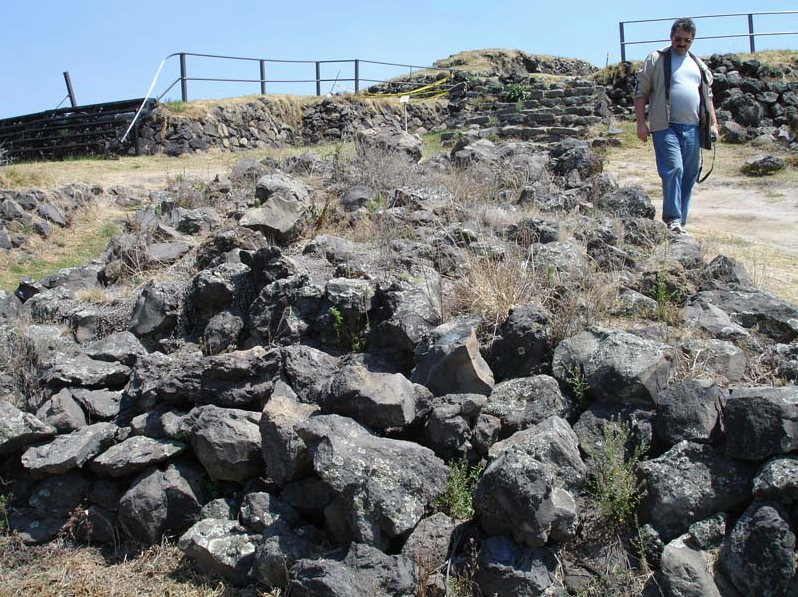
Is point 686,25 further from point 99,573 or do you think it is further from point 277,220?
point 99,573

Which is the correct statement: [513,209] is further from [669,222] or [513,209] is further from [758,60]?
[758,60]

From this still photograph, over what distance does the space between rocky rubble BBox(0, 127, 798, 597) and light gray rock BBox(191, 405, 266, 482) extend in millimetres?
15

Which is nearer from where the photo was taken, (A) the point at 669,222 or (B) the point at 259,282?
(B) the point at 259,282

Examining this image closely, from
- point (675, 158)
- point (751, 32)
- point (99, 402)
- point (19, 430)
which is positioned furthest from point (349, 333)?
point (751, 32)

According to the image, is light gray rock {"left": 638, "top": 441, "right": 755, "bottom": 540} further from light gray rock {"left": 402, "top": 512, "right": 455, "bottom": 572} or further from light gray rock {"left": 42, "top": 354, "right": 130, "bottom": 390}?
light gray rock {"left": 42, "top": 354, "right": 130, "bottom": 390}

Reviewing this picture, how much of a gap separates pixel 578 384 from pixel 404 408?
976mm

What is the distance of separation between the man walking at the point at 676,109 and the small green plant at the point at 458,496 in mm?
3637

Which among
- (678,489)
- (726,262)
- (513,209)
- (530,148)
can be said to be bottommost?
(678,489)

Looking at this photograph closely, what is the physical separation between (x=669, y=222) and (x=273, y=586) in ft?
15.5

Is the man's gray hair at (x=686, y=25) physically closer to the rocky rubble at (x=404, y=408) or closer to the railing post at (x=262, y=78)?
the rocky rubble at (x=404, y=408)

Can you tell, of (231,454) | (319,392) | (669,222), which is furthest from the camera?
(669,222)

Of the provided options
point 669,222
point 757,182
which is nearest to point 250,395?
point 669,222

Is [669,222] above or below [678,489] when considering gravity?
above

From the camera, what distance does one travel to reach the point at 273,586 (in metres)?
3.68
